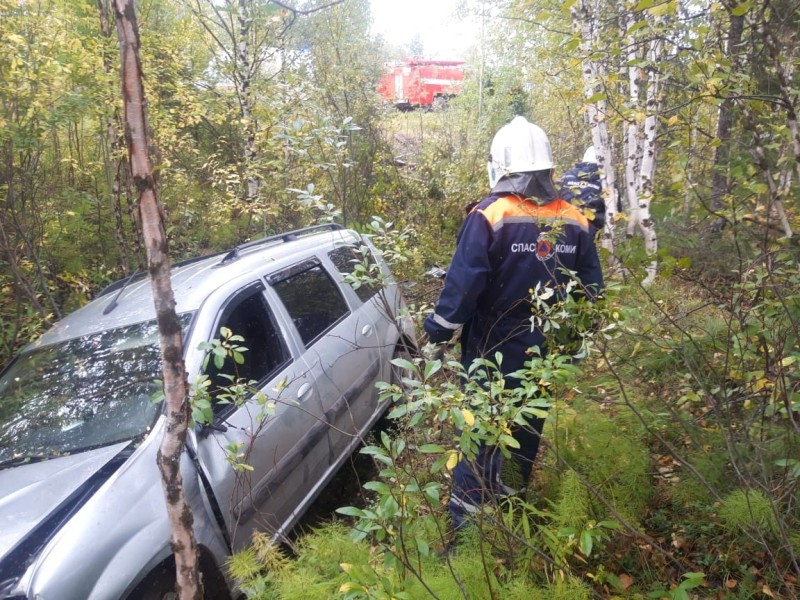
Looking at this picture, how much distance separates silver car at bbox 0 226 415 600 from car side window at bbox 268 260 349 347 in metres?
0.01

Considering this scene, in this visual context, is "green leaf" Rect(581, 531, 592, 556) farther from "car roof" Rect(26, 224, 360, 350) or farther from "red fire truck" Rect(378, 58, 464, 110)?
"red fire truck" Rect(378, 58, 464, 110)

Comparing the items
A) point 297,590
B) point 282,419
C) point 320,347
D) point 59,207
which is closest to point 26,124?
point 59,207

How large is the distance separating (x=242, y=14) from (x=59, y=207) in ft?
11.0

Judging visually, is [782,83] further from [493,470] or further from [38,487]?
[38,487]

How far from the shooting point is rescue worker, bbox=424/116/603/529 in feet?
8.54

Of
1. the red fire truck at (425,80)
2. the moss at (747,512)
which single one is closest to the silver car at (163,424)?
the moss at (747,512)

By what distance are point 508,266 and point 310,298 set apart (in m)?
1.54

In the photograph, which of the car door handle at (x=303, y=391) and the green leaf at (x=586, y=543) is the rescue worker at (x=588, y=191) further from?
the car door handle at (x=303, y=391)

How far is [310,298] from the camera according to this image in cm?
364

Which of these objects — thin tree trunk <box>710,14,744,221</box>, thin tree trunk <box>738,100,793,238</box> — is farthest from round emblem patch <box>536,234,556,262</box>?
thin tree trunk <box>738,100,793,238</box>

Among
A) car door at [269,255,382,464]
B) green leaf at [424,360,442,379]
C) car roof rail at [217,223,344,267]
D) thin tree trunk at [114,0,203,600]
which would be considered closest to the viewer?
thin tree trunk at [114,0,203,600]

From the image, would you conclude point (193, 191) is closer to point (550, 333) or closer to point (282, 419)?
point (282, 419)

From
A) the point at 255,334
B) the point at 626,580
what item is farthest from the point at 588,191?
the point at 626,580

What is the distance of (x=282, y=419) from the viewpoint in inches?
113
